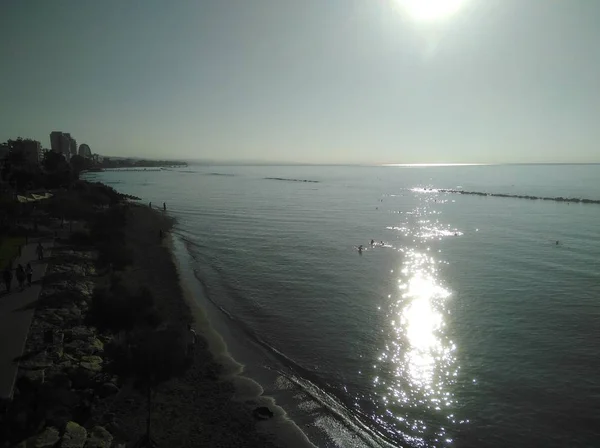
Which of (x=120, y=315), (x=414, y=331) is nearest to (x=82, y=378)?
(x=120, y=315)

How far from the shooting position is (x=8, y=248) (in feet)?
93.6

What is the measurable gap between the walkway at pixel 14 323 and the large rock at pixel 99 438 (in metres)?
2.65

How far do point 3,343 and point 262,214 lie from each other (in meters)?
53.5

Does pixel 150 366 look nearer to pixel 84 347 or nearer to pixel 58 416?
pixel 58 416

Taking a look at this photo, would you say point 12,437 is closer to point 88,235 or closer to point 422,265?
point 88,235

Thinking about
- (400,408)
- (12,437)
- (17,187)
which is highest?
(17,187)


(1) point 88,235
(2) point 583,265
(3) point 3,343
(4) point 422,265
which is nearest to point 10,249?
(1) point 88,235

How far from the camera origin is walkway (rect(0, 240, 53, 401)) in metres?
12.0

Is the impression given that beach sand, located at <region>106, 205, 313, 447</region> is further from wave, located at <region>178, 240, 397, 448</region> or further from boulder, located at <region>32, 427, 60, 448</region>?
boulder, located at <region>32, 427, 60, 448</region>

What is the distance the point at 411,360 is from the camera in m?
18.8

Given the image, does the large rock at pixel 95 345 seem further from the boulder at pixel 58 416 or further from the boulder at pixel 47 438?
the boulder at pixel 47 438

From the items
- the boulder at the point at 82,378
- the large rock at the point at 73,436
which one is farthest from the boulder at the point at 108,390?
the large rock at the point at 73,436

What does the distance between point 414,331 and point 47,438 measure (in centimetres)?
1787

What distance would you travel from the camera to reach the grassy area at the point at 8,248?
25.5 metres
